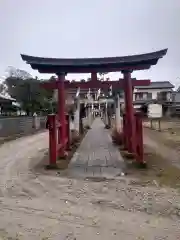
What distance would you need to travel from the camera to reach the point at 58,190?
6.37m

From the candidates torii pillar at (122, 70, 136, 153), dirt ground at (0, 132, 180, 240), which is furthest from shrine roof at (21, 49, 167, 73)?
dirt ground at (0, 132, 180, 240)

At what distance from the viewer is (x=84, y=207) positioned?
5191 mm

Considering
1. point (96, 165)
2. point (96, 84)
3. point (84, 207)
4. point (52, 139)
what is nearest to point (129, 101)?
point (96, 84)

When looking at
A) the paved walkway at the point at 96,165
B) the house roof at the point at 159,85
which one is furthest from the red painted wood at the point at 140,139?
the house roof at the point at 159,85

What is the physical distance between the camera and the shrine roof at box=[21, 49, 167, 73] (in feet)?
35.7

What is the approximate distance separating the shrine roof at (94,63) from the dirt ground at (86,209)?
473 cm

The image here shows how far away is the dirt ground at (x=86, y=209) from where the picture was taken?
4109 mm

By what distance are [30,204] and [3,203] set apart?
1.67 feet

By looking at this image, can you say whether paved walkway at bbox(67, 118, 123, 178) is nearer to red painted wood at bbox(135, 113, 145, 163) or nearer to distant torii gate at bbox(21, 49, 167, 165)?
red painted wood at bbox(135, 113, 145, 163)

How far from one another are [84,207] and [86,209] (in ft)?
0.38

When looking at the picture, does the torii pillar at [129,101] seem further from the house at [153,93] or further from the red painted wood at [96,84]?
the house at [153,93]

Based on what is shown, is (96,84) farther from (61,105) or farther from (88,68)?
(61,105)

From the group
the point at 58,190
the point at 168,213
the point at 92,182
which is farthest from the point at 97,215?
the point at 92,182

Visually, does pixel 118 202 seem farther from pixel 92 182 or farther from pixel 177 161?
pixel 177 161
